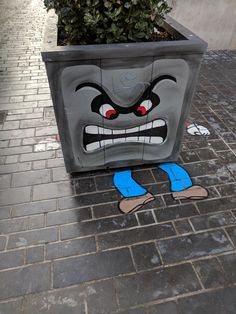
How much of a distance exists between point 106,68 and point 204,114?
2094 mm

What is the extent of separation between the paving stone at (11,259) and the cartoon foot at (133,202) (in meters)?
0.88

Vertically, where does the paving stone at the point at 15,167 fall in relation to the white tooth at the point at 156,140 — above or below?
below

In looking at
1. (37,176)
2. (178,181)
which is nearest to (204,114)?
(178,181)

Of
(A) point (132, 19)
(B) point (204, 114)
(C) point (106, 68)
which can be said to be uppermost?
(A) point (132, 19)

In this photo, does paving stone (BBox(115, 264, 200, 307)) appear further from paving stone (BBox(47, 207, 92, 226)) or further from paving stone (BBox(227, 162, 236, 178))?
paving stone (BBox(227, 162, 236, 178))

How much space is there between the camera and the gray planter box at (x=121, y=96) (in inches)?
81.7

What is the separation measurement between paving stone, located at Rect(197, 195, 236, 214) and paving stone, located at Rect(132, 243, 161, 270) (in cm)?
61

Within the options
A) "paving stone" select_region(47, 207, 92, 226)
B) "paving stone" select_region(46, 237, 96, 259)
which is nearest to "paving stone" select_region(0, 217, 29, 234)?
"paving stone" select_region(47, 207, 92, 226)

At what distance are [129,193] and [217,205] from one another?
793mm

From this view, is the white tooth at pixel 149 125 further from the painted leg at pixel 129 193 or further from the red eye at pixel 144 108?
the painted leg at pixel 129 193

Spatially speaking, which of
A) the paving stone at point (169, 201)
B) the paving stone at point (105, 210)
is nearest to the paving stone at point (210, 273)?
the paving stone at point (169, 201)

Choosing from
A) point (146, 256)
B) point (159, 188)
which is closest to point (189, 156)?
point (159, 188)

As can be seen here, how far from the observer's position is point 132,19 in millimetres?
2137

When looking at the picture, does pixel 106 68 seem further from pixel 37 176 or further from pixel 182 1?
pixel 182 1
